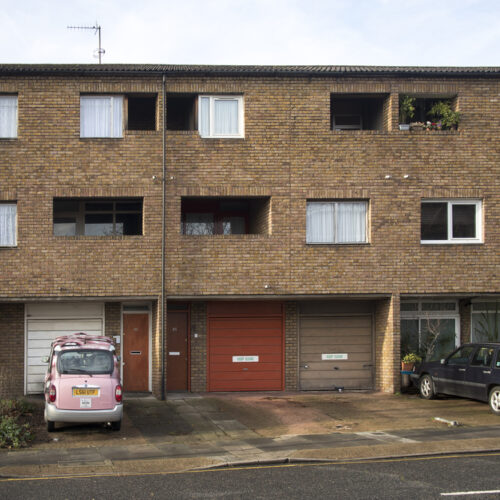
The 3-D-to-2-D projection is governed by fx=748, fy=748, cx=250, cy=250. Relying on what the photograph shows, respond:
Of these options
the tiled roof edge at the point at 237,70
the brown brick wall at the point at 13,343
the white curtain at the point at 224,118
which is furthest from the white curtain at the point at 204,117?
the brown brick wall at the point at 13,343

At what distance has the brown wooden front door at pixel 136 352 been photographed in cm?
2053

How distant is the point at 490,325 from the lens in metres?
21.6

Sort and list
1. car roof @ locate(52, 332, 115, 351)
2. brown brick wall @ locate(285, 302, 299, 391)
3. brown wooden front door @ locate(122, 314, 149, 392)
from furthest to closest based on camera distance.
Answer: brown brick wall @ locate(285, 302, 299, 391) → brown wooden front door @ locate(122, 314, 149, 392) → car roof @ locate(52, 332, 115, 351)

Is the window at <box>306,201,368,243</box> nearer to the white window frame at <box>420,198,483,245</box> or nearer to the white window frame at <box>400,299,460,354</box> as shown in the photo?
the white window frame at <box>420,198,483,245</box>

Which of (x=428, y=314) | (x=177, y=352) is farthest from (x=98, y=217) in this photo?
(x=428, y=314)

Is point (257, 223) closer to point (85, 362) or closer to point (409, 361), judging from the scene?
point (409, 361)

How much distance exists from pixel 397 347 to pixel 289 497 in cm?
1098

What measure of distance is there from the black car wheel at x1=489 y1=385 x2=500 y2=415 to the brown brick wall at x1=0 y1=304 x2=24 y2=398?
11.9 m

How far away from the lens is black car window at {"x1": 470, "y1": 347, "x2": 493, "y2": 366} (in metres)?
16.8

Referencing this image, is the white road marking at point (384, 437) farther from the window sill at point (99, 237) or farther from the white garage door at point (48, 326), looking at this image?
the white garage door at point (48, 326)

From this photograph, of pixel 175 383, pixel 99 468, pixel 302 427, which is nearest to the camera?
pixel 99 468

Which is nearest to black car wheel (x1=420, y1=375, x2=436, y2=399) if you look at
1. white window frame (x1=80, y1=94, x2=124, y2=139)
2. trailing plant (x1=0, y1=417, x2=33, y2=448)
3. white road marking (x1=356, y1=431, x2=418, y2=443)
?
white road marking (x1=356, y1=431, x2=418, y2=443)

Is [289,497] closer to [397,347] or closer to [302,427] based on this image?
[302,427]

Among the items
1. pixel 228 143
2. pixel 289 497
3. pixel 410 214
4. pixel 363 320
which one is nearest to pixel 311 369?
pixel 363 320
